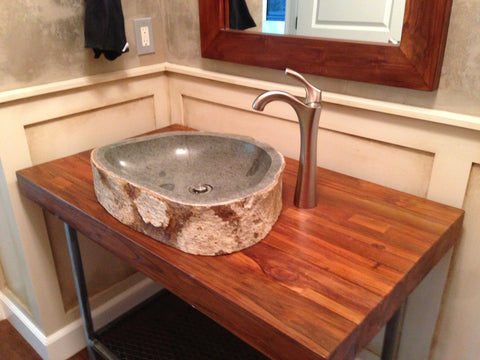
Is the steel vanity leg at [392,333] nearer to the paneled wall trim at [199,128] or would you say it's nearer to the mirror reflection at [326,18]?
the paneled wall trim at [199,128]

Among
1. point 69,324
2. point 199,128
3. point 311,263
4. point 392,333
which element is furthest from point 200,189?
point 69,324

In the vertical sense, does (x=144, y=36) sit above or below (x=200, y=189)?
above

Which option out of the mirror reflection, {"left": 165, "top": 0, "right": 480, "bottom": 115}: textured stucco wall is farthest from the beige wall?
the mirror reflection

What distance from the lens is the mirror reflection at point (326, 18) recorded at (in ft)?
3.40

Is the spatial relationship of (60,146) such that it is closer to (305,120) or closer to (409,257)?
(305,120)

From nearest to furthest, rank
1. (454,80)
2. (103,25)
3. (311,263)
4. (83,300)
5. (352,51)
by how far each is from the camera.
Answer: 1. (311,263)
2. (454,80)
3. (352,51)
4. (103,25)
5. (83,300)

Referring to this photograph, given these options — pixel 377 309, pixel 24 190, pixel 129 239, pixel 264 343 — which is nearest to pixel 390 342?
pixel 377 309

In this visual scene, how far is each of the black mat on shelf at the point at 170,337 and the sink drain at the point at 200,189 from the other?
65 cm

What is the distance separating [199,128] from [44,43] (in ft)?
1.98

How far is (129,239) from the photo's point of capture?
0.96m

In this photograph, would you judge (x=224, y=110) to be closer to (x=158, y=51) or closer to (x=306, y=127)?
(x=158, y=51)

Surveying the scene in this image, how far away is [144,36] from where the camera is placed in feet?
5.05

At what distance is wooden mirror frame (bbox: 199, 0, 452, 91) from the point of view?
0.97 metres

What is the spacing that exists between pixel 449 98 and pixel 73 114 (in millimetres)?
1142
